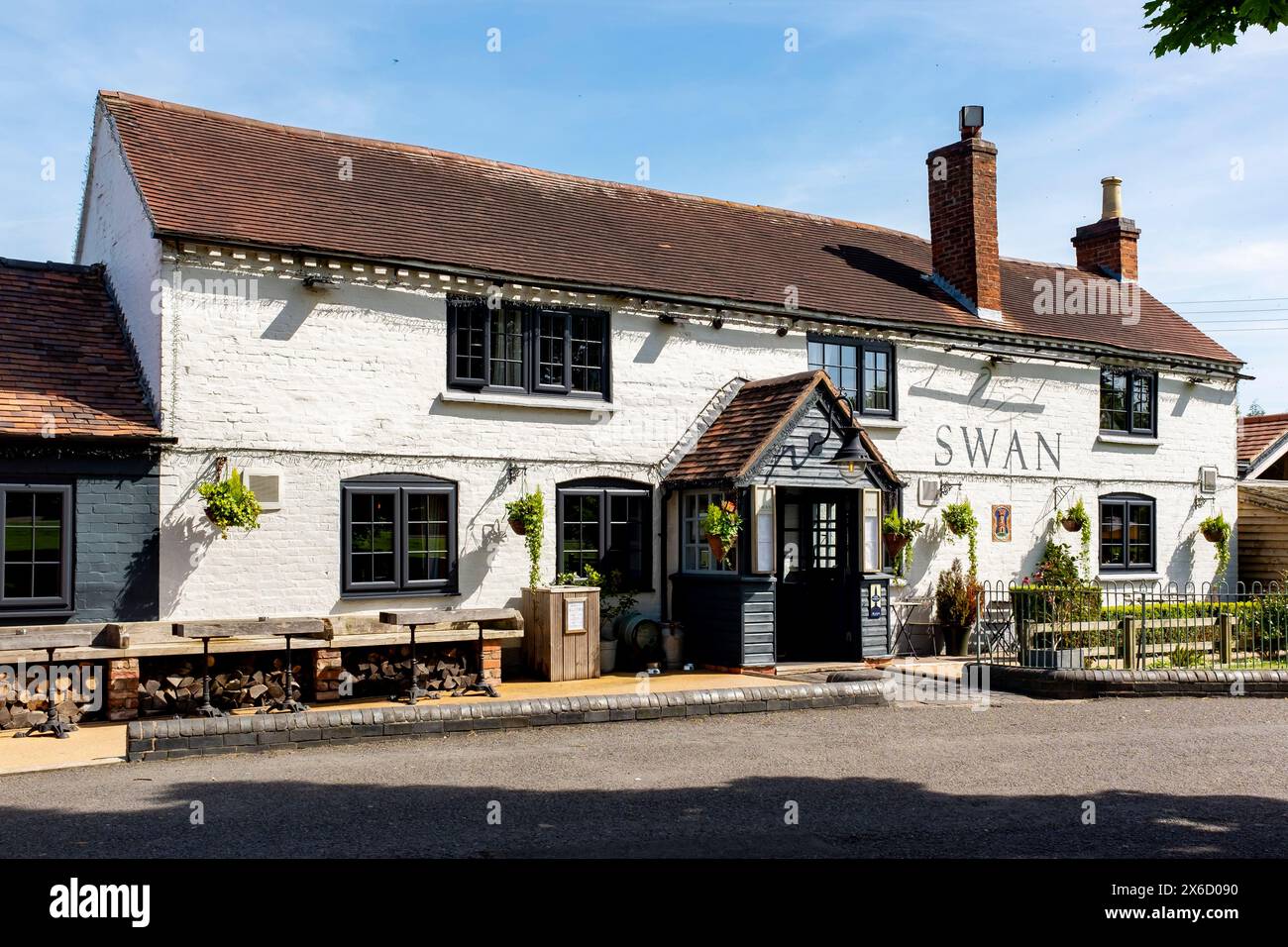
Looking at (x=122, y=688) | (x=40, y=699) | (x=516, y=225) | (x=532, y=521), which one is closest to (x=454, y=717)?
(x=122, y=688)

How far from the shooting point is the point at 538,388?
1642cm

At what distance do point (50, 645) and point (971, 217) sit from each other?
15919 millimetres

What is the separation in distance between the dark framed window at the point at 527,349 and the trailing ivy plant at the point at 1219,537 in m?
12.6

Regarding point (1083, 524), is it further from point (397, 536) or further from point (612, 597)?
point (397, 536)

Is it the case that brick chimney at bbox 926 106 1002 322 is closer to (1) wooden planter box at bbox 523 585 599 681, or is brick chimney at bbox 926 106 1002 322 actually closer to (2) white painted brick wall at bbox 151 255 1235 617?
(2) white painted brick wall at bbox 151 255 1235 617

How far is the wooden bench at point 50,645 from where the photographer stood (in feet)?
37.2

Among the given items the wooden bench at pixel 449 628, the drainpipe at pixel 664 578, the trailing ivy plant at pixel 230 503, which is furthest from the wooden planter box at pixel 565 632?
the trailing ivy plant at pixel 230 503

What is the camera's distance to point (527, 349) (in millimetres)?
16391

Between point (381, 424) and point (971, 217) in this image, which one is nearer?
point (381, 424)

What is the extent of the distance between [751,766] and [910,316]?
11435mm

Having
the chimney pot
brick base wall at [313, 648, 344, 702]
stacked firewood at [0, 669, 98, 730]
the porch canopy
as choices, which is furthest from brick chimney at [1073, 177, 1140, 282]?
stacked firewood at [0, 669, 98, 730]
